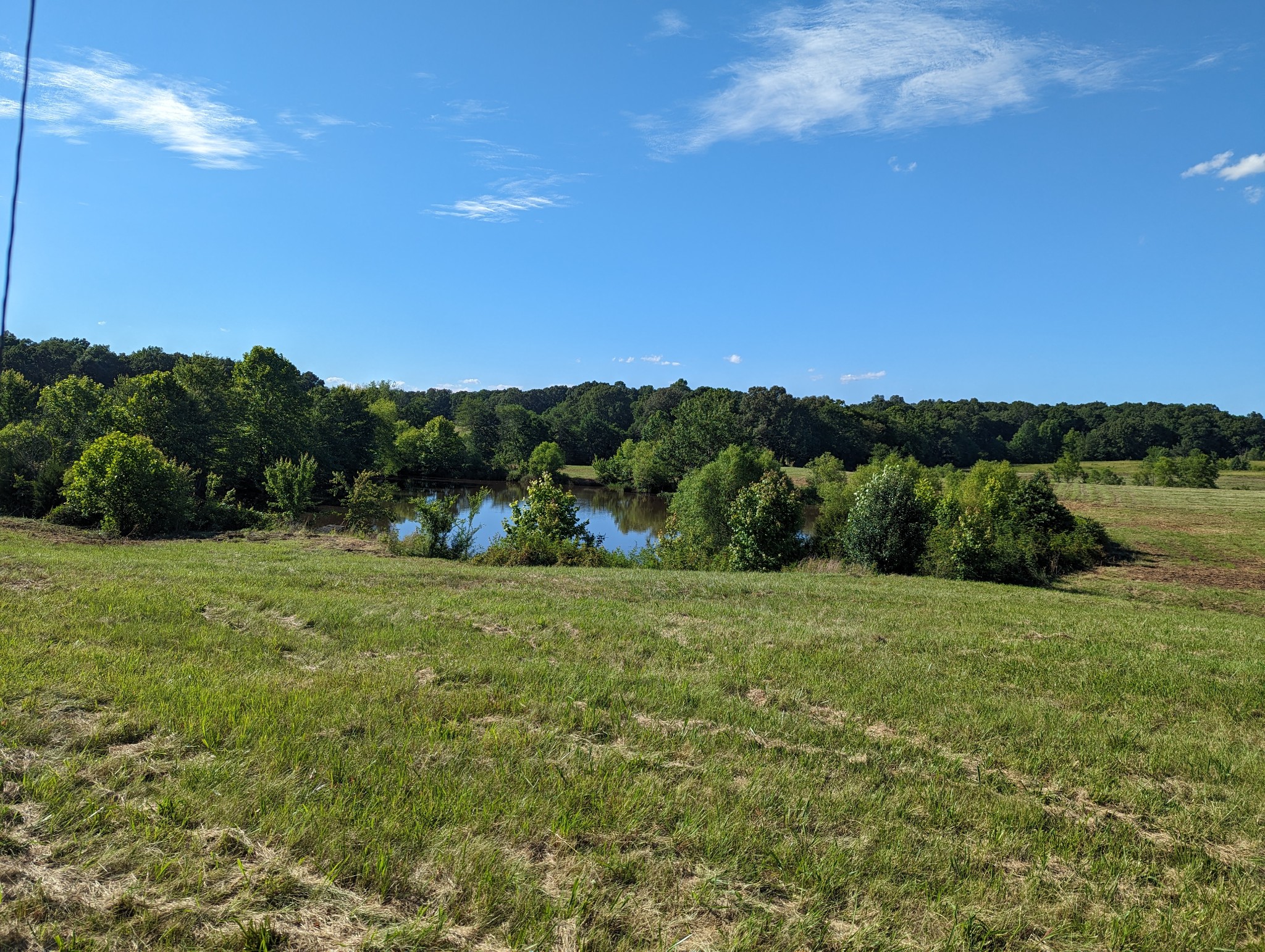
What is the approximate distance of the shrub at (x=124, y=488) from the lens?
25.5 meters

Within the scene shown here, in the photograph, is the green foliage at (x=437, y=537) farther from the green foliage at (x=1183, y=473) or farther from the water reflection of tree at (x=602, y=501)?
the green foliage at (x=1183, y=473)

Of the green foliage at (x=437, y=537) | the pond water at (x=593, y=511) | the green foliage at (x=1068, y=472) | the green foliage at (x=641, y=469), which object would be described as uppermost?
the green foliage at (x=1068, y=472)

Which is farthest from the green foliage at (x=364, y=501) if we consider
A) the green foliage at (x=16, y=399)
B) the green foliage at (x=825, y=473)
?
the green foliage at (x=825, y=473)

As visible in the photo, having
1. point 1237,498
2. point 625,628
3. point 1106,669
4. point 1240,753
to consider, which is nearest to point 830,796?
point 1240,753

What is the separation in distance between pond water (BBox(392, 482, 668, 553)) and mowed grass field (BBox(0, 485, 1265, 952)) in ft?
62.6

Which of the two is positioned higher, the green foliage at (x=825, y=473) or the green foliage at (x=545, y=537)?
the green foliage at (x=825, y=473)

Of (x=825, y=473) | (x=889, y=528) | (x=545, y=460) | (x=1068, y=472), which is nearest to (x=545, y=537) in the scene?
(x=889, y=528)

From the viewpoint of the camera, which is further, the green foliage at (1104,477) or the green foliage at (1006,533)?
the green foliage at (1104,477)

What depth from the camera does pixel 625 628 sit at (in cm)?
945

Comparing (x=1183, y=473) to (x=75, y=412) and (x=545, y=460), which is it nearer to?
(x=545, y=460)

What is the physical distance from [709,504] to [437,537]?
2020cm

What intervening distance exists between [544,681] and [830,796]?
3110mm

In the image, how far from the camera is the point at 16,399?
48.4 m

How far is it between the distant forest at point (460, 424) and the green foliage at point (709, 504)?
30.0m
